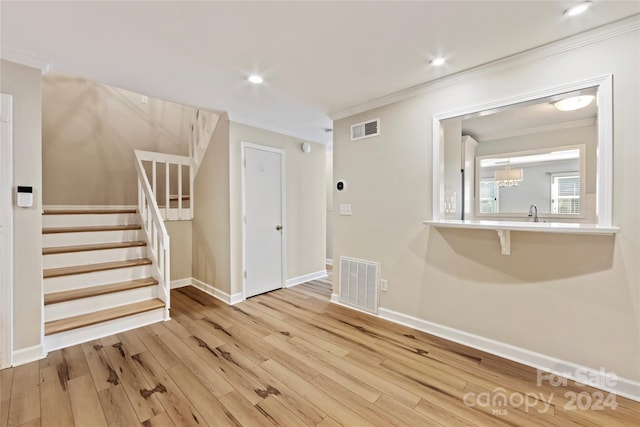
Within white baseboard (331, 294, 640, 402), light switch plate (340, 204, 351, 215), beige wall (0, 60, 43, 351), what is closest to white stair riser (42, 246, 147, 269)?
beige wall (0, 60, 43, 351)

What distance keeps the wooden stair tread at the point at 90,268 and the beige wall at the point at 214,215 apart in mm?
811

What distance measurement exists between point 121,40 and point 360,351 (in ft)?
10.1

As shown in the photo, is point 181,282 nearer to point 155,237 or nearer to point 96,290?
point 155,237

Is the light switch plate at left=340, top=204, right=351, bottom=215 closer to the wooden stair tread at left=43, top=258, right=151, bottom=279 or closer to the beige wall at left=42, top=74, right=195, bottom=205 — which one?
the wooden stair tread at left=43, top=258, right=151, bottom=279

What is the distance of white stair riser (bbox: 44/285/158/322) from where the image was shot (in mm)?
2493

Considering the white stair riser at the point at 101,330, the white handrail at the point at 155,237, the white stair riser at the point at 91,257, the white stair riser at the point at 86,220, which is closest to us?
the white stair riser at the point at 101,330

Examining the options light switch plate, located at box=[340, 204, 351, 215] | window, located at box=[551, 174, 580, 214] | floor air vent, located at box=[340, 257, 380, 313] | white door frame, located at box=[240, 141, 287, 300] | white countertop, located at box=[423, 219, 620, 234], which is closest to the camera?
white countertop, located at box=[423, 219, 620, 234]

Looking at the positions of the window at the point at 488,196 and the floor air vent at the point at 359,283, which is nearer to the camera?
the floor air vent at the point at 359,283

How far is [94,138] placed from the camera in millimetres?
4387

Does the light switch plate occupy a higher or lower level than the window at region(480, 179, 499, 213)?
lower

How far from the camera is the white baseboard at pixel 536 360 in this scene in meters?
1.78

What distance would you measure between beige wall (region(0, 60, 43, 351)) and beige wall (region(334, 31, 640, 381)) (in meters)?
2.88

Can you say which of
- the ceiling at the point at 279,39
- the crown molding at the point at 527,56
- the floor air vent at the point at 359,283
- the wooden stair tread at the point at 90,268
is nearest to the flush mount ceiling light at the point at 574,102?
the crown molding at the point at 527,56

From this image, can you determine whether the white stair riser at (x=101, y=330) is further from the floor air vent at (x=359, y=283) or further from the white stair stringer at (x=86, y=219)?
the floor air vent at (x=359, y=283)
